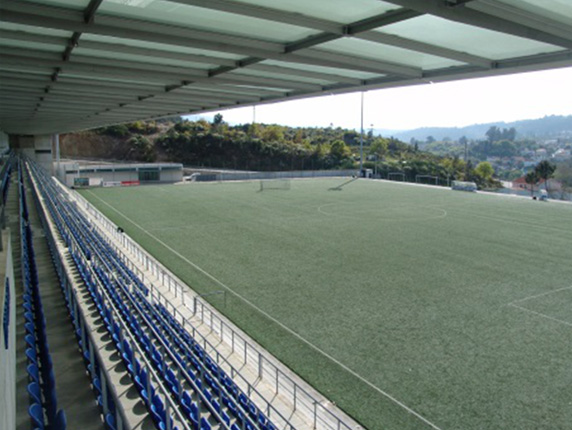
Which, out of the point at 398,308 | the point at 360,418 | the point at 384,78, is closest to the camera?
the point at 360,418

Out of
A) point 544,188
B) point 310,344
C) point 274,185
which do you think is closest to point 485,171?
point 544,188

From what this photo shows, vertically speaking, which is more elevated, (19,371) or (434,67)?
(434,67)

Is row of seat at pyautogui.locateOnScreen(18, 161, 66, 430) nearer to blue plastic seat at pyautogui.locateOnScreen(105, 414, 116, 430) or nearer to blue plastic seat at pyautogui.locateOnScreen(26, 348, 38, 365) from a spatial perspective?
blue plastic seat at pyautogui.locateOnScreen(26, 348, 38, 365)

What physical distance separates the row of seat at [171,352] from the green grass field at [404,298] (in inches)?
86.0

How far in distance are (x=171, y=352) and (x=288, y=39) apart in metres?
4.90

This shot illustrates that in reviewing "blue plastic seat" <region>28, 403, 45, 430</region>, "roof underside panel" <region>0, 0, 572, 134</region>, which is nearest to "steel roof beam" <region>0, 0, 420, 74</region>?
"roof underside panel" <region>0, 0, 572, 134</region>

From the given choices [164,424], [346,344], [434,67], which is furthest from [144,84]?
[164,424]

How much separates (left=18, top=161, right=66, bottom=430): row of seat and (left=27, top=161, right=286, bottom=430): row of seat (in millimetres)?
924

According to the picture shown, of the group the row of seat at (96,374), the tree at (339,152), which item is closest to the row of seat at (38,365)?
the row of seat at (96,374)

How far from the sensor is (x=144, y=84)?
1147 centimetres

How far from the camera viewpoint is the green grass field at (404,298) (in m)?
8.47

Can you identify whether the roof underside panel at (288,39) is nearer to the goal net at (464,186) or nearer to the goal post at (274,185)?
the goal post at (274,185)

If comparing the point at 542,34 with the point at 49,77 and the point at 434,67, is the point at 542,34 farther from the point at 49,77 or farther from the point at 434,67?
the point at 49,77

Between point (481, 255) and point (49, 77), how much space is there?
55.7 ft
